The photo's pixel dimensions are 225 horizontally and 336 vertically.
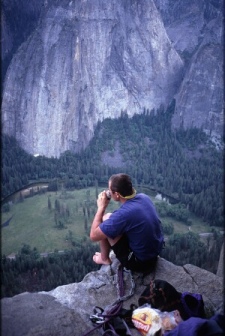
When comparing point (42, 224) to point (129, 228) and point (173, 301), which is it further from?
point (173, 301)

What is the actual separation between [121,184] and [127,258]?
1277 mm

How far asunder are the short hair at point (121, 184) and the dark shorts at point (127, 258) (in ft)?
2.50

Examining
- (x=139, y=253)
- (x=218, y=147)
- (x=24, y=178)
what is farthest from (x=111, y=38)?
(x=139, y=253)

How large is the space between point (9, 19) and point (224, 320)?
5938 cm

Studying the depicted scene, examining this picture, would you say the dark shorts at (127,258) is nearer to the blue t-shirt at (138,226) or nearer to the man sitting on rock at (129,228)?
the man sitting on rock at (129,228)

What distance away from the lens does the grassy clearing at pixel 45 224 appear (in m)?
30.0

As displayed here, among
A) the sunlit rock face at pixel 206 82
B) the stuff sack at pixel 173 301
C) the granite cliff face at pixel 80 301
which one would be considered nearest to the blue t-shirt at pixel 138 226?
the granite cliff face at pixel 80 301

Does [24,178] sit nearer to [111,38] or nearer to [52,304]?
[111,38]

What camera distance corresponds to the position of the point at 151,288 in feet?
12.4

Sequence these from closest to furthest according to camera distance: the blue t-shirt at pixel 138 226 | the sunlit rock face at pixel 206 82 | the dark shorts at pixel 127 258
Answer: the blue t-shirt at pixel 138 226 < the dark shorts at pixel 127 258 < the sunlit rock face at pixel 206 82

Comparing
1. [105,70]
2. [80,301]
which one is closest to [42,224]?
[80,301]

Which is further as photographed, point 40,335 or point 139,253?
point 139,253

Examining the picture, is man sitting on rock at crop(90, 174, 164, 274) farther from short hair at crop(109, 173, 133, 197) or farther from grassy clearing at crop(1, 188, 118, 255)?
grassy clearing at crop(1, 188, 118, 255)

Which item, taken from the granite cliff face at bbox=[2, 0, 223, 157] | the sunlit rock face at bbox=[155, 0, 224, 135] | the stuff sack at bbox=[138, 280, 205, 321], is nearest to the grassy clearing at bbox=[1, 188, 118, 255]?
the granite cliff face at bbox=[2, 0, 223, 157]
